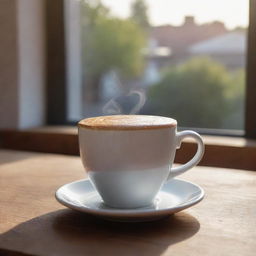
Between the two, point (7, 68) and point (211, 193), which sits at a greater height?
point (7, 68)

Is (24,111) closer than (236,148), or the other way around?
(236,148)

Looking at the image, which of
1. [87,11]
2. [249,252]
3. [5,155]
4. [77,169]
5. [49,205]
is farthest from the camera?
[87,11]

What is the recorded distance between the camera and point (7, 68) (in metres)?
1.18

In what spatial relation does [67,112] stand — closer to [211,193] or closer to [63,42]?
[63,42]

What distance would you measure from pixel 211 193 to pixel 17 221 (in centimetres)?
29

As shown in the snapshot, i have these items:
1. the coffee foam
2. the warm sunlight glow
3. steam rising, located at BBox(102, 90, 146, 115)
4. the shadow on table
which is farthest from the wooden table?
the warm sunlight glow

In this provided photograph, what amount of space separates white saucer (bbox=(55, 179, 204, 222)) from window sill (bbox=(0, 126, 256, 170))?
0.34 m

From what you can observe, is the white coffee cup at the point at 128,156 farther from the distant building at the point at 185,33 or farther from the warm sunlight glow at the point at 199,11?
the distant building at the point at 185,33

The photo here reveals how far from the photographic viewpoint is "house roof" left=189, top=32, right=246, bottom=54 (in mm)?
1266

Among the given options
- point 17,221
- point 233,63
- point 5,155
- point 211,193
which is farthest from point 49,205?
point 233,63

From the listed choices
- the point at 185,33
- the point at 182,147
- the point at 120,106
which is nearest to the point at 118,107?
the point at 120,106

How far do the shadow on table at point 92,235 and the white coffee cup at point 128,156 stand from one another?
1.5 inches

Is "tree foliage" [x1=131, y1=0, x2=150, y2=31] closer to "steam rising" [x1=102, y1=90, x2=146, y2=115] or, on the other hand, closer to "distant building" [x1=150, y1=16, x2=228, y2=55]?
"distant building" [x1=150, y1=16, x2=228, y2=55]

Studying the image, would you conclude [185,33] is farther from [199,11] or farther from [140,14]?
[140,14]
